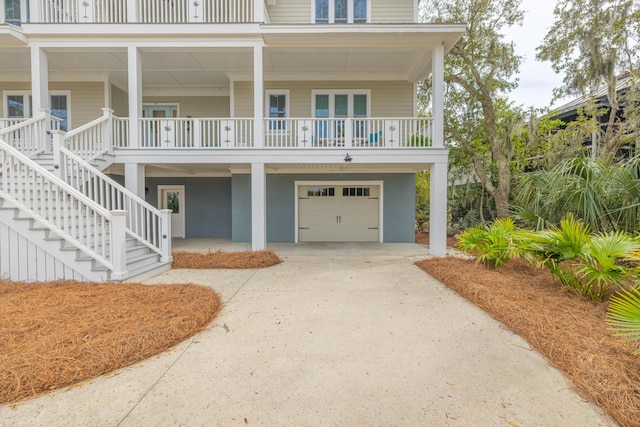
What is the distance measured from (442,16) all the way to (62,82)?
13.1 meters

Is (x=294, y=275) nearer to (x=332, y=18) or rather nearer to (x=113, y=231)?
(x=113, y=231)

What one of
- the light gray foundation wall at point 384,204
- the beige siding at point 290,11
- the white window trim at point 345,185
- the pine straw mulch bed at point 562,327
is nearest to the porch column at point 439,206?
the pine straw mulch bed at point 562,327

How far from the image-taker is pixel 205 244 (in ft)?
32.2

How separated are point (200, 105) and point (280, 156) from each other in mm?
5177

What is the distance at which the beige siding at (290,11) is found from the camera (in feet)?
32.3

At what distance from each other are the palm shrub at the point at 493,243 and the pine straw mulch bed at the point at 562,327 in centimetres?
22

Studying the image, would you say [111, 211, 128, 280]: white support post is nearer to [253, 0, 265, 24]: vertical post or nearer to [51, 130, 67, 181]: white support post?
[51, 130, 67, 181]: white support post

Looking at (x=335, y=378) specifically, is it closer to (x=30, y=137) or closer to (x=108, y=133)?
(x=108, y=133)

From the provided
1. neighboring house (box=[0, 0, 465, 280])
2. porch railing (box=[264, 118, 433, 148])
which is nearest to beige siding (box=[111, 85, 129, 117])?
neighboring house (box=[0, 0, 465, 280])

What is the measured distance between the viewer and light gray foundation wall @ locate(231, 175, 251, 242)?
1027 cm

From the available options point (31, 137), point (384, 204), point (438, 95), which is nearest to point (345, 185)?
point (384, 204)

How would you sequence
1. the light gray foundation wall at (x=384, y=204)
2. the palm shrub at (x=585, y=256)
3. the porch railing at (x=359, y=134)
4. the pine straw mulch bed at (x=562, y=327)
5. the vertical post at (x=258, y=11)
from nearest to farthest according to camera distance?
1. the pine straw mulch bed at (x=562, y=327)
2. the palm shrub at (x=585, y=256)
3. the vertical post at (x=258, y=11)
4. the porch railing at (x=359, y=134)
5. the light gray foundation wall at (x=384, y=204)

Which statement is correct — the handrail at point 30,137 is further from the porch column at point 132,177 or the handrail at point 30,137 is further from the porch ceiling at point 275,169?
the porch column at point 132,177

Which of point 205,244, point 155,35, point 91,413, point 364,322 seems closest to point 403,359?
point 364,322
